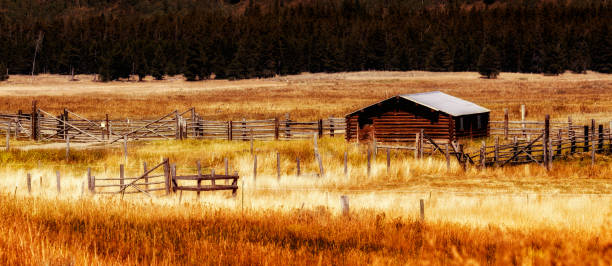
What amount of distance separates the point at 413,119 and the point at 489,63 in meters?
82.6

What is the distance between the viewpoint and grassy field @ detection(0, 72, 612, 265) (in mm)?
7816

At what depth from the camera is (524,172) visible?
25.0 metres

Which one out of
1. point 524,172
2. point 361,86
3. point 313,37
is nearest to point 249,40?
point 313,37

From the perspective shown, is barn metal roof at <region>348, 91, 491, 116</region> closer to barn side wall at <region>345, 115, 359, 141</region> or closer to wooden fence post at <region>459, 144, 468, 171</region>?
barn side wall at <region>345, 115, 359, 141</region>

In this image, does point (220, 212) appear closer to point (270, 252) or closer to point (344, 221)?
point (344, 221)

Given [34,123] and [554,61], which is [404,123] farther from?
[554,61]

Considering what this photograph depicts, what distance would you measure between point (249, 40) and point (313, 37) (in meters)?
18.3

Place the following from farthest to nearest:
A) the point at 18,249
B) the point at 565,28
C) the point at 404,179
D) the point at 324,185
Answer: the point at 565,28
the point at 404,179
the point at 324,185
the point at 18,249

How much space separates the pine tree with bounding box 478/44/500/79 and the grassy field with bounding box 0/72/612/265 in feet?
211

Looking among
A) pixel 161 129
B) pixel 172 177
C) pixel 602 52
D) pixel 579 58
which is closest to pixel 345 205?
pixel 172 177

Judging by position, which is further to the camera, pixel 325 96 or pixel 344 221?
pixel 325 96

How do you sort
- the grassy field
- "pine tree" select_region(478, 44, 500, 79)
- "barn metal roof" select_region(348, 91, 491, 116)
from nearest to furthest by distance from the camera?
the grassy field, "barn metal roof" select_region(348, 91, 491, 116), "pine tree" select_region(478, 44, 500, 79)

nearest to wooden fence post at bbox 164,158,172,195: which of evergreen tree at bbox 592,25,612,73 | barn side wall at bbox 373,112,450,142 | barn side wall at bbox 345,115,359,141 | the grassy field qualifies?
the grassy field

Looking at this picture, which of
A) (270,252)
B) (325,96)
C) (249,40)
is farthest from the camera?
(249,40)
